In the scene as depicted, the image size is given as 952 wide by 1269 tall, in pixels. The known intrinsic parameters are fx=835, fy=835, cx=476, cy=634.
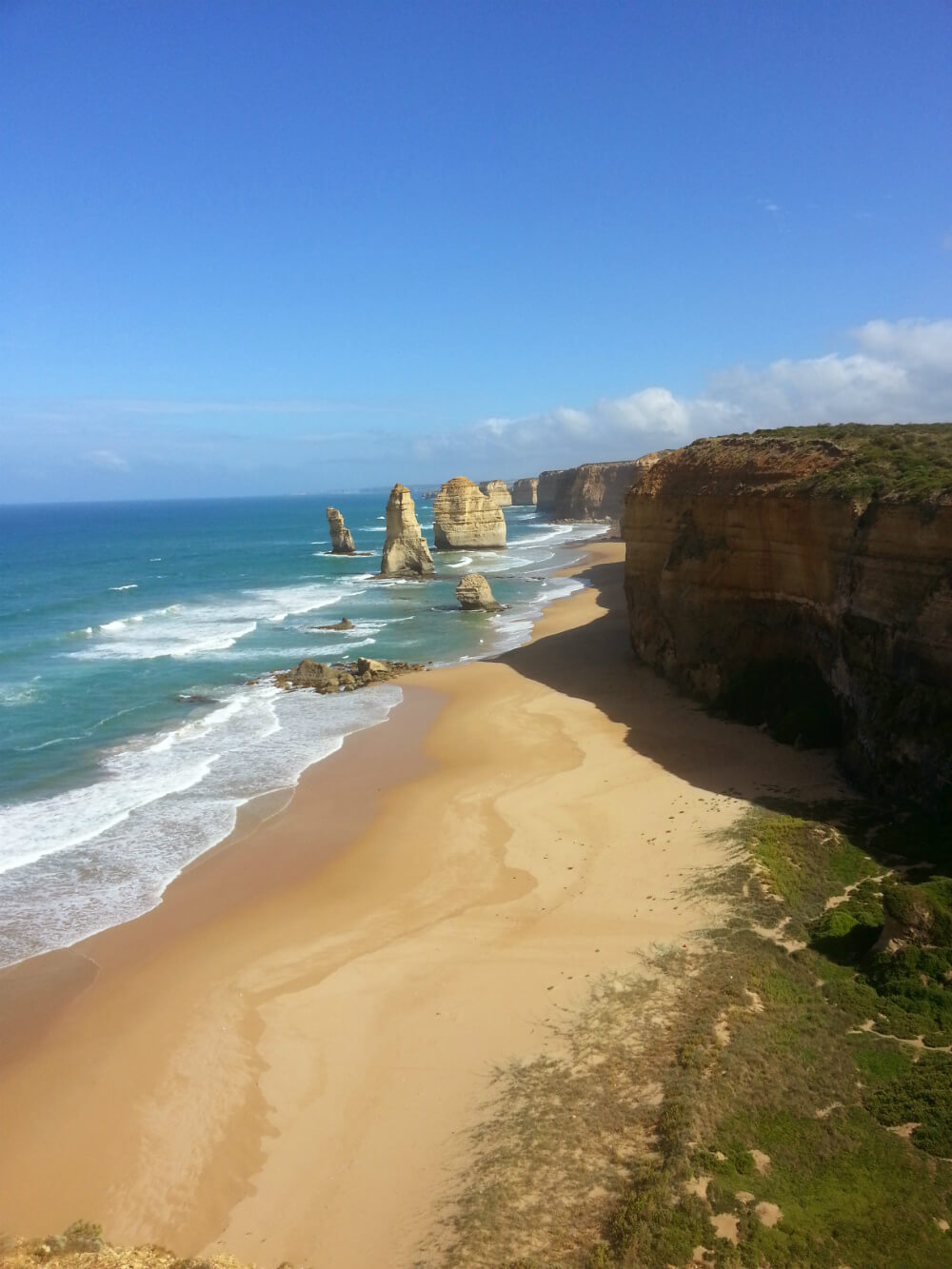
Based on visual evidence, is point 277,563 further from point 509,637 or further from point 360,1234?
point 360,1234

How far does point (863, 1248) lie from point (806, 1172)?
0.94m

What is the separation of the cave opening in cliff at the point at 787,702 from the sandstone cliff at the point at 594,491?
9021cm

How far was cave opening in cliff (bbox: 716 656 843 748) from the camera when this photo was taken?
67.7ft

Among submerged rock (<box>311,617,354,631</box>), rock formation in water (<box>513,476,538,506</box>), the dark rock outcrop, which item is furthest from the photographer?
rock formation in water (<box>513,476,538,506</box>)

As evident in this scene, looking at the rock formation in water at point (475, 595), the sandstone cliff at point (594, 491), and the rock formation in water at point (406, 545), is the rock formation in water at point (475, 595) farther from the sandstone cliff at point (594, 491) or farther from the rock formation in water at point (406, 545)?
the sandstone cliff at point (594, 491)

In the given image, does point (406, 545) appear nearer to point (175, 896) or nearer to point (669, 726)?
point (669, 726)

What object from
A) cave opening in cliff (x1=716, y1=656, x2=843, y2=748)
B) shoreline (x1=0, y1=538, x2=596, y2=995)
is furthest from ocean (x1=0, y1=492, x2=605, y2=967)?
cave opening in cliff (x1=716, y1=656, x2=843, y2=748)

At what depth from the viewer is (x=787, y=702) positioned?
2234 centimetres

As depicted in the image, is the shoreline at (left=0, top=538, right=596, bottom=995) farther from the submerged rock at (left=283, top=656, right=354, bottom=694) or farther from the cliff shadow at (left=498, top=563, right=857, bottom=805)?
the cliff shadow at (left=498, top=563, right=857, bottom=805)

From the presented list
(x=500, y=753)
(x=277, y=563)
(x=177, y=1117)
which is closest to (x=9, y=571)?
(x=277, y=563)

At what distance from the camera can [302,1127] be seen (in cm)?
1051

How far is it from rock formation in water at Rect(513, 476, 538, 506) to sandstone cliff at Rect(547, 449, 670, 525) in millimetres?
45565

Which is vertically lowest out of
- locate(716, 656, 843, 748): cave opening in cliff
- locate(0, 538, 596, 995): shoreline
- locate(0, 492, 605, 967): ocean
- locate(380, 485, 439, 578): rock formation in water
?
locate(0, 538, 596, 995): shoreline

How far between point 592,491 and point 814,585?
10278cm
